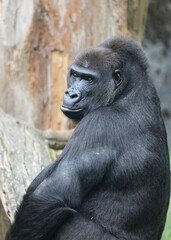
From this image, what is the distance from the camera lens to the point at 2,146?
5.27m

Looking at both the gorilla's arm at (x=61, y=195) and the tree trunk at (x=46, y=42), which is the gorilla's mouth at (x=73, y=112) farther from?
the tree trunk at (x=46, y=42)

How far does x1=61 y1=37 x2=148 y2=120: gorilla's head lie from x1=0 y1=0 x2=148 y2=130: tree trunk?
249cm

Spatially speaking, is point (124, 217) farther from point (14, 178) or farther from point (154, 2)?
point (154, 2)

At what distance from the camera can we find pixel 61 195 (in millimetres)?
3732

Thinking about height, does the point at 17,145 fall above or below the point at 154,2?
below

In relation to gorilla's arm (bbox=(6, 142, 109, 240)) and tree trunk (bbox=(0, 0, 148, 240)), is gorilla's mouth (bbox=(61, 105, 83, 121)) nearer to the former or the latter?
gorilla's arm (bbox=(6, 142, 109, 240))

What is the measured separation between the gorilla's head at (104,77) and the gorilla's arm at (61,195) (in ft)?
2.16

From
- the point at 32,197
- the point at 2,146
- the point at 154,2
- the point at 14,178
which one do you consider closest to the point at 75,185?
the point at 32,197

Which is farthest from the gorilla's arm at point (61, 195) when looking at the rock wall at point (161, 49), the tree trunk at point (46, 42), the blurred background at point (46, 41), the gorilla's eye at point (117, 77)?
the rock wall at point (161, 49)

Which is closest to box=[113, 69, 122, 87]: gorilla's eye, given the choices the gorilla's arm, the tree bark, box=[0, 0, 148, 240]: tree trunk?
the gorilla's arm

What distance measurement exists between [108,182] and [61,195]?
44cm

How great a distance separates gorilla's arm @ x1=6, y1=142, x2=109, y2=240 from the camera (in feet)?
12.2

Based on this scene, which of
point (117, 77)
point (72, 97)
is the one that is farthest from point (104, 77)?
point (72, 97)

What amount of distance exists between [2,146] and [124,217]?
2.05 metres
